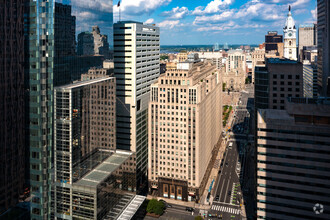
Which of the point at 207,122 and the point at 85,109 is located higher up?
the point at 85,109

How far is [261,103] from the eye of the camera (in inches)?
5236

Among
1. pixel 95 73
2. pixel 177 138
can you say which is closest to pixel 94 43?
pixel 95 73

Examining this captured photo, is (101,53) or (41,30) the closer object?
(41,30)

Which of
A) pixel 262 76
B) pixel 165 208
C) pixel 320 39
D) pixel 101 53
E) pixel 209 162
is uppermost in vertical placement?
pixel 320 39

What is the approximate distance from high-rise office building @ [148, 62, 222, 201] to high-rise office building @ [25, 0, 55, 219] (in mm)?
56585

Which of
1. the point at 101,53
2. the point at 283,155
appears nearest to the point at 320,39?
the point at 283,155

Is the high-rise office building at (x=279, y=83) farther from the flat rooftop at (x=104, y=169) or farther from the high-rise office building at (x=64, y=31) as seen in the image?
the high-rise office building at (x=64, y=31)

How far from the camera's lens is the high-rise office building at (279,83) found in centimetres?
12369

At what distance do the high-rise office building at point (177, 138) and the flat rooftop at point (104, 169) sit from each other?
77.8 feet

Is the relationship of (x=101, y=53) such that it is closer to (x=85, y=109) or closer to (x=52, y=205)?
(x=85, y=109)

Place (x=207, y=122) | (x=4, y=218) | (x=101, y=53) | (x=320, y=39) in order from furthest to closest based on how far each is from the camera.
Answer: (x=320, y=39), (x=207, y=122), (x=101, y=53), (x=4, y=218)

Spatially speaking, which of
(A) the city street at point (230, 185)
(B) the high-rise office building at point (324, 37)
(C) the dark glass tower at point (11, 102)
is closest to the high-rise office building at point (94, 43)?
(C) the dark glass tower at point (11, 102)

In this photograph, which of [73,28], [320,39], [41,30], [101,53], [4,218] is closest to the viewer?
[41,30]

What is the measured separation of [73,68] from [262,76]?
84204mm
